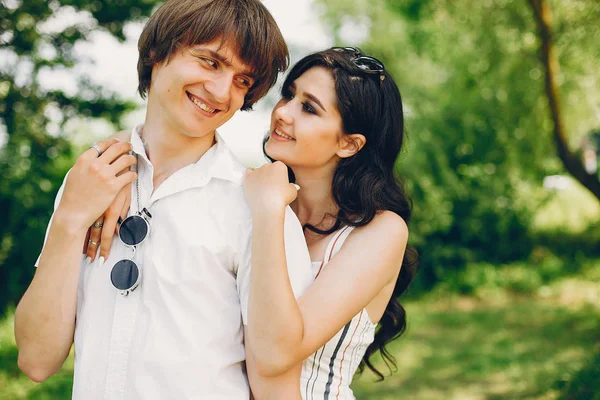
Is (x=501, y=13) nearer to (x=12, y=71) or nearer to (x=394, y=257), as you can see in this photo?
(x=12, y=71)

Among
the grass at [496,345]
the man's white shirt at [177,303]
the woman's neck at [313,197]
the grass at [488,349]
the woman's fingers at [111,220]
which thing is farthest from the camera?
the grass at [496,345]

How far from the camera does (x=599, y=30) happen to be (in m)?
6.36

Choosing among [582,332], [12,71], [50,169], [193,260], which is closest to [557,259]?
[582,332]

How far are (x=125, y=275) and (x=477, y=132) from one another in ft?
26.9

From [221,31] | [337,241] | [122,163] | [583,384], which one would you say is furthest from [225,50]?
[583,384]

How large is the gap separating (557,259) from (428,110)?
10.8 feet

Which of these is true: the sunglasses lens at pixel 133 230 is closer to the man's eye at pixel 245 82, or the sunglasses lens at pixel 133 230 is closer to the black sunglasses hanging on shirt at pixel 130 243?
the black sunglasses hanging on shirt at pixel 130 243

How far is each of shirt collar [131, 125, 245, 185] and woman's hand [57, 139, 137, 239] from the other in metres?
0.07

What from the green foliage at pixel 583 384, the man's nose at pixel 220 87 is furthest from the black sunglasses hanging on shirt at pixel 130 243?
the green foliage at pixel 583 384

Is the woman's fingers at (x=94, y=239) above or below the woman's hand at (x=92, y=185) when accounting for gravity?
below


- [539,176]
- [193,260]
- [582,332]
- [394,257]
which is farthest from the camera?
[539,176]

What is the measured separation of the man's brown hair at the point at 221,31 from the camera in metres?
1.89

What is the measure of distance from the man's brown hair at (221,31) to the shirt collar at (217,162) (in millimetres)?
248

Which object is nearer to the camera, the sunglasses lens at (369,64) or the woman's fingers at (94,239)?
the woman's fingers at (94,239)
